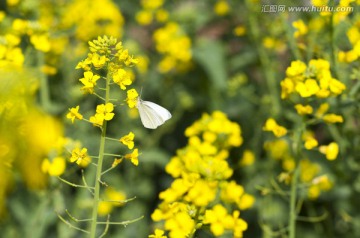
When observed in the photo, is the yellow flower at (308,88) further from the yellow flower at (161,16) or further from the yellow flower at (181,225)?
the yellow flower at (161,16)

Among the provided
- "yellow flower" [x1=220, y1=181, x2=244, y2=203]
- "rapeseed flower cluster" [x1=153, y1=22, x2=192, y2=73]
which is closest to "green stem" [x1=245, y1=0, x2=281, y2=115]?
"rapeseed flower cluster" [x1=153, y1=22, x2=192, y2=73]

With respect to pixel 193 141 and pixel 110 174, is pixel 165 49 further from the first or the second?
A: pixel 193 141

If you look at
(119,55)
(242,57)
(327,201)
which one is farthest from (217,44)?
(119,55)

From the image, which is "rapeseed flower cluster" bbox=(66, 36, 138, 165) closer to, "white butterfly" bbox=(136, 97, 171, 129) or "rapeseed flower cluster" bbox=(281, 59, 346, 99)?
"white butterfly" bbox=(136, 97, 171, 129)

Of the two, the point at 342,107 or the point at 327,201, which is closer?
the point at 342,107

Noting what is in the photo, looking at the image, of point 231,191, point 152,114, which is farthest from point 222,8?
point 152,114

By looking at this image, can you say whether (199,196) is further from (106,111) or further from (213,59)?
(213,59)
